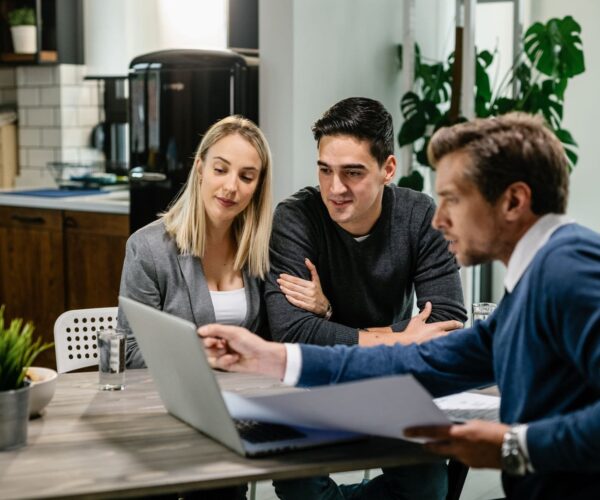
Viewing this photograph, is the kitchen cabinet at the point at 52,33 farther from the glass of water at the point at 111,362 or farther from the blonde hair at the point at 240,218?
the glass of water at the point at 111,362

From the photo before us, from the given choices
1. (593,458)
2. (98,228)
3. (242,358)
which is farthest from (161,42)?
(593,458)

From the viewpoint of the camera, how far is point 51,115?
560 cm

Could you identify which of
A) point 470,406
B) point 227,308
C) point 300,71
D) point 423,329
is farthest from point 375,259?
point 300,71

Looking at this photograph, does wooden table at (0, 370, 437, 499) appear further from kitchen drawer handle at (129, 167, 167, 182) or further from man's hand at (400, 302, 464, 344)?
kitchen drawer handle at (129, 167, 167, 182)

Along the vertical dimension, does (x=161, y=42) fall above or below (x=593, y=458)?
above

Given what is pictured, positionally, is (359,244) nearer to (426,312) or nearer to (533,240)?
(426,312)

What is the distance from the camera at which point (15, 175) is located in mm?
5895

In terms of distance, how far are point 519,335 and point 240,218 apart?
1200mm

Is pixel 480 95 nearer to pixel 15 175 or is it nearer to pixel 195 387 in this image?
pixel 15 175

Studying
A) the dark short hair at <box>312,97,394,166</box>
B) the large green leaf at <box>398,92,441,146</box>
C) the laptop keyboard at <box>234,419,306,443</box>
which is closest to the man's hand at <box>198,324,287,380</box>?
the laptop keyboard at <box>234,419,306,443</box>

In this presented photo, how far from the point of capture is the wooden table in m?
1.45

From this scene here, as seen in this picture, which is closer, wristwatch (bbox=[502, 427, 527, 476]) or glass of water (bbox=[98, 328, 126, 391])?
wristwatch (bbox=[502, 427, 527, 476])

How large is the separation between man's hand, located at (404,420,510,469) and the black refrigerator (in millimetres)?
2758

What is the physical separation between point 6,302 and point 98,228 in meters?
0.85
